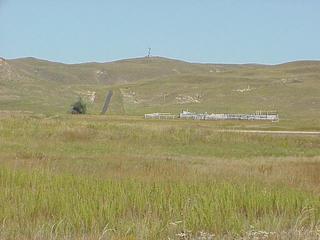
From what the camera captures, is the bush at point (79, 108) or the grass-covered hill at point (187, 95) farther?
the grass-covered hill at point (187, 95)

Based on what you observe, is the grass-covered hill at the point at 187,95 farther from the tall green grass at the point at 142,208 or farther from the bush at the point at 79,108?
the tall green grass at the point at 142,208

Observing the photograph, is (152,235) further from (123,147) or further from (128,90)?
(128,90)

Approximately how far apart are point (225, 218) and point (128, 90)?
481ft

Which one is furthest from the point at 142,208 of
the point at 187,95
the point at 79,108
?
the point at 187,95

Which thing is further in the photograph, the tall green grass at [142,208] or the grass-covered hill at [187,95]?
the grass-covered hill at [187,95]

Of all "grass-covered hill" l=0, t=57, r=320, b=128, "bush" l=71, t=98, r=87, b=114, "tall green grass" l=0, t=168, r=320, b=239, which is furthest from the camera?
"grass-covered hill" l=0, t=57, r=320, b=128

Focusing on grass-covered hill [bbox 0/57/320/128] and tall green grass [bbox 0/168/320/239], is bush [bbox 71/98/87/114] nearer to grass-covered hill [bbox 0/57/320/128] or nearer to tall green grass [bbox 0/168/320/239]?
grass-covered hill [bbox 0/57/320/128]

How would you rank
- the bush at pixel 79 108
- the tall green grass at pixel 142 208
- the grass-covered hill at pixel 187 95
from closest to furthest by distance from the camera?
the tall green grass at pixel 142 208, the bush at pixel 79 108, the grass-covered hill at pixel 187 95

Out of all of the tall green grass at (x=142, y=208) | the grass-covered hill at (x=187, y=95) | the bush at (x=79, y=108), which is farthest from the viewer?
the grass-covered hill at (x=187, y=95)

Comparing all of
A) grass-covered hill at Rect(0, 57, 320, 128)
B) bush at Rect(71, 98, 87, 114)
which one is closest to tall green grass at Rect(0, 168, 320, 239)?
bush at Rect(71, 98, 87, 114)

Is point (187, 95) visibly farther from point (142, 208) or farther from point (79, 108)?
point (142, 208)

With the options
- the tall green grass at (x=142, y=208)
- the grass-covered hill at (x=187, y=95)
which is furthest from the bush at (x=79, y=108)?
the tall green grass at (x=142, y=208)

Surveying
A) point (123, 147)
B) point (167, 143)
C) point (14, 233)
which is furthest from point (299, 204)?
point (167, 143)

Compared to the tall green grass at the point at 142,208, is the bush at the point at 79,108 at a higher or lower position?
lower
